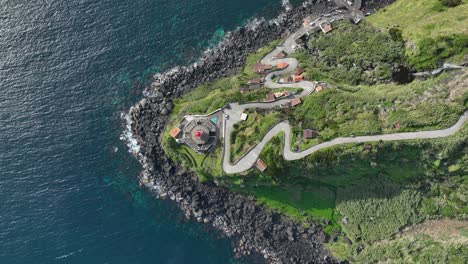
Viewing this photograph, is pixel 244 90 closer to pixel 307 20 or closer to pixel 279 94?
pixel 279 94

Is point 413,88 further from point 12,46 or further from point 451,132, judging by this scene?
point 12,46

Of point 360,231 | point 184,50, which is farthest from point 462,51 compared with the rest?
point 184,50

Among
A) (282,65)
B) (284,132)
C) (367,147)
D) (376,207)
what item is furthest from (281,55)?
(376,207)

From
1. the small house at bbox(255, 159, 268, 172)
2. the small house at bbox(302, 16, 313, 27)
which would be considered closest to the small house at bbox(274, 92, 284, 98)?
the small house at bbox(255, 159, 268, 172)

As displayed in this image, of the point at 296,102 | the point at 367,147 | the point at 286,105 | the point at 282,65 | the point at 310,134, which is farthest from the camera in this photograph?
the point at 282,65

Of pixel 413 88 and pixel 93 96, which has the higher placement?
pixel 93 96

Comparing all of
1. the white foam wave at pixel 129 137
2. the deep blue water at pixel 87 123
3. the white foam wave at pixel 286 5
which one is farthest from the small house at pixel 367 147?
the white foam wave at pixel 129 137
